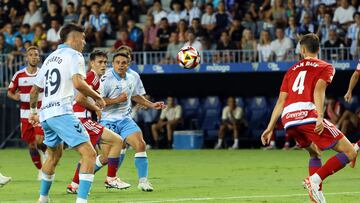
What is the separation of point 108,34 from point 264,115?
572 centimetres

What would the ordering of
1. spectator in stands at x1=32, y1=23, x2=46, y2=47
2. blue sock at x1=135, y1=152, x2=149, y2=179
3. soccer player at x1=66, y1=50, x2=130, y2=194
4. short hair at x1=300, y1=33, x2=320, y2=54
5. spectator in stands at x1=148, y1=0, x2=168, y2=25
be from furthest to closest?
spectator in stands at x1=32, y1=23, x2=46, y2=47, spectator in stands at x1=148, y1=0, x2=168, y2=25, blue sock at x1=135, y1=152, x2=149, y2=179, soccer player at x1=66, y1=50, x2=130, y2=194, short hair at x1=300, y1=33, x2=320, y2=54

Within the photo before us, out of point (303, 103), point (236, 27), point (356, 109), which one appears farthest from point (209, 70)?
point (303, 103)

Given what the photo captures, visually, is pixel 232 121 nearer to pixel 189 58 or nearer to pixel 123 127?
pixel 189 58

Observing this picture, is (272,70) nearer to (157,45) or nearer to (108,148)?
(157,45)

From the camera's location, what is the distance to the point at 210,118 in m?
29.3

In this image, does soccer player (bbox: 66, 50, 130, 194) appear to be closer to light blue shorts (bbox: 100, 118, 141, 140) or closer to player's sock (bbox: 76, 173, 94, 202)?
light blue shorts (bbox: 100, 118, 141, 140)

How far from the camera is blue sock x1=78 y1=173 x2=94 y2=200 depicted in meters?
11.2

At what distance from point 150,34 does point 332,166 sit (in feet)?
58.5

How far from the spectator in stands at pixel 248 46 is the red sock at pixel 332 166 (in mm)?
15171

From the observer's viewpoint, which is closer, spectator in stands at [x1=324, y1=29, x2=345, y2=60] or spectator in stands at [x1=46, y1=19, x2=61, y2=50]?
spectator in stands at [x1=324, y1=29, x2=345, y2=60]

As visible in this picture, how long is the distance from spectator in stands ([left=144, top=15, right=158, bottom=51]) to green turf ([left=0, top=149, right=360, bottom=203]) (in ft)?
13.1

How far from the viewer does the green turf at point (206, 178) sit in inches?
528

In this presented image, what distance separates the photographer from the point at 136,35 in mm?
29156

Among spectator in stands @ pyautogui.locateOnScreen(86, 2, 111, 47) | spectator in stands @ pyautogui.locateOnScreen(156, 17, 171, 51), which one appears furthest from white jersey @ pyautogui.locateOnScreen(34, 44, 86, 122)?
spectator in stands @ pyautogui.locateOnScreen(86, 2, 111, 47)
